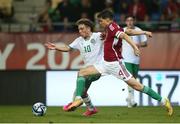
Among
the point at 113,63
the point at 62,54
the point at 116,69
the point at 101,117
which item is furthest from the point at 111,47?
the point at 62,54

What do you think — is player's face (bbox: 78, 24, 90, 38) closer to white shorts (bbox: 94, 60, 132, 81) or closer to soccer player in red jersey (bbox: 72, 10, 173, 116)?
soccer player in red jersey (bbox: 72, 10, 173, 116)

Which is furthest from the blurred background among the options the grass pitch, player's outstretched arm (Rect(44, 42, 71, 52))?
player's outstretched arm (Rect(44, 42, 71, 52))

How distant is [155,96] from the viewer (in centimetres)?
1427

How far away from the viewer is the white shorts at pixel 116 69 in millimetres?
14203

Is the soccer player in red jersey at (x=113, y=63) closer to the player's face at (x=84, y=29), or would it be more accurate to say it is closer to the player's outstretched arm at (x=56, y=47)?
the player's face at (x=84, y=29)

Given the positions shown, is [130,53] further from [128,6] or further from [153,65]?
[128,6]

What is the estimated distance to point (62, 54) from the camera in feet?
69.7

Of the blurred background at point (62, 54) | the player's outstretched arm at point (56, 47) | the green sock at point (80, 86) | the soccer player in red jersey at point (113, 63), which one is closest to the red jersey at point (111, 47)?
the soccer player in red jersey at point (113, 63)

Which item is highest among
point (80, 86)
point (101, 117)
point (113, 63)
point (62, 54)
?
point (113, 63)

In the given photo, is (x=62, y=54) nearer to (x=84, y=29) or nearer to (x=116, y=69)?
(x=84, y=29)

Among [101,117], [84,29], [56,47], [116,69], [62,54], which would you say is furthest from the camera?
[62,54]

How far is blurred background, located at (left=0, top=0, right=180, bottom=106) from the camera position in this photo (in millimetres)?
19422

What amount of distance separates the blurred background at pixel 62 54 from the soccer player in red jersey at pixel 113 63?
4.92 m

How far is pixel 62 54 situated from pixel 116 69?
712 cm
